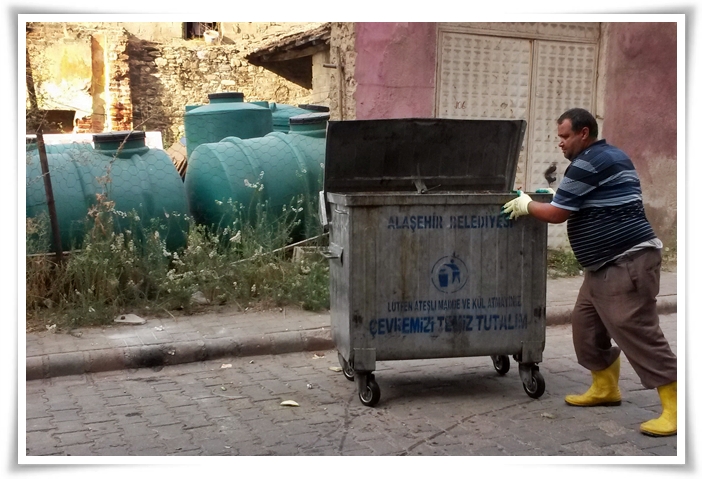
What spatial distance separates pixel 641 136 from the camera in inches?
374

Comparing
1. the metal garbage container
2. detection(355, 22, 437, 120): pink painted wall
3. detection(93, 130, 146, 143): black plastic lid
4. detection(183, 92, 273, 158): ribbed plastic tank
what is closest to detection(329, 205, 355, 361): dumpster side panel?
the metal garbage container

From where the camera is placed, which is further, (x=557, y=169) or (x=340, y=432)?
(x=557, y=169)

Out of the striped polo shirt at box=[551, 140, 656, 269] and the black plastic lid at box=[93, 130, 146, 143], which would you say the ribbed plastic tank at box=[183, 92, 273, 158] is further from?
the striped polo shirt at box=[551, 140, 656, 269]

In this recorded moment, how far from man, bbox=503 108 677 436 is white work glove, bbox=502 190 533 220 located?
20 millimetres

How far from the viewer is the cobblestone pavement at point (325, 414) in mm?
3904

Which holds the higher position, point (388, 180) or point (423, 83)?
point (423, 83)

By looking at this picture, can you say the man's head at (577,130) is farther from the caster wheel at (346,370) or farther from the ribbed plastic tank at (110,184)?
the ribbed plastic tank at (110,184)

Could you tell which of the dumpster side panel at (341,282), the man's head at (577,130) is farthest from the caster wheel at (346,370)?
the man's head at (577,130)

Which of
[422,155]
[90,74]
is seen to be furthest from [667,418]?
[90,74]

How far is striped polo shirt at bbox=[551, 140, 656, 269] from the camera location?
402cm
